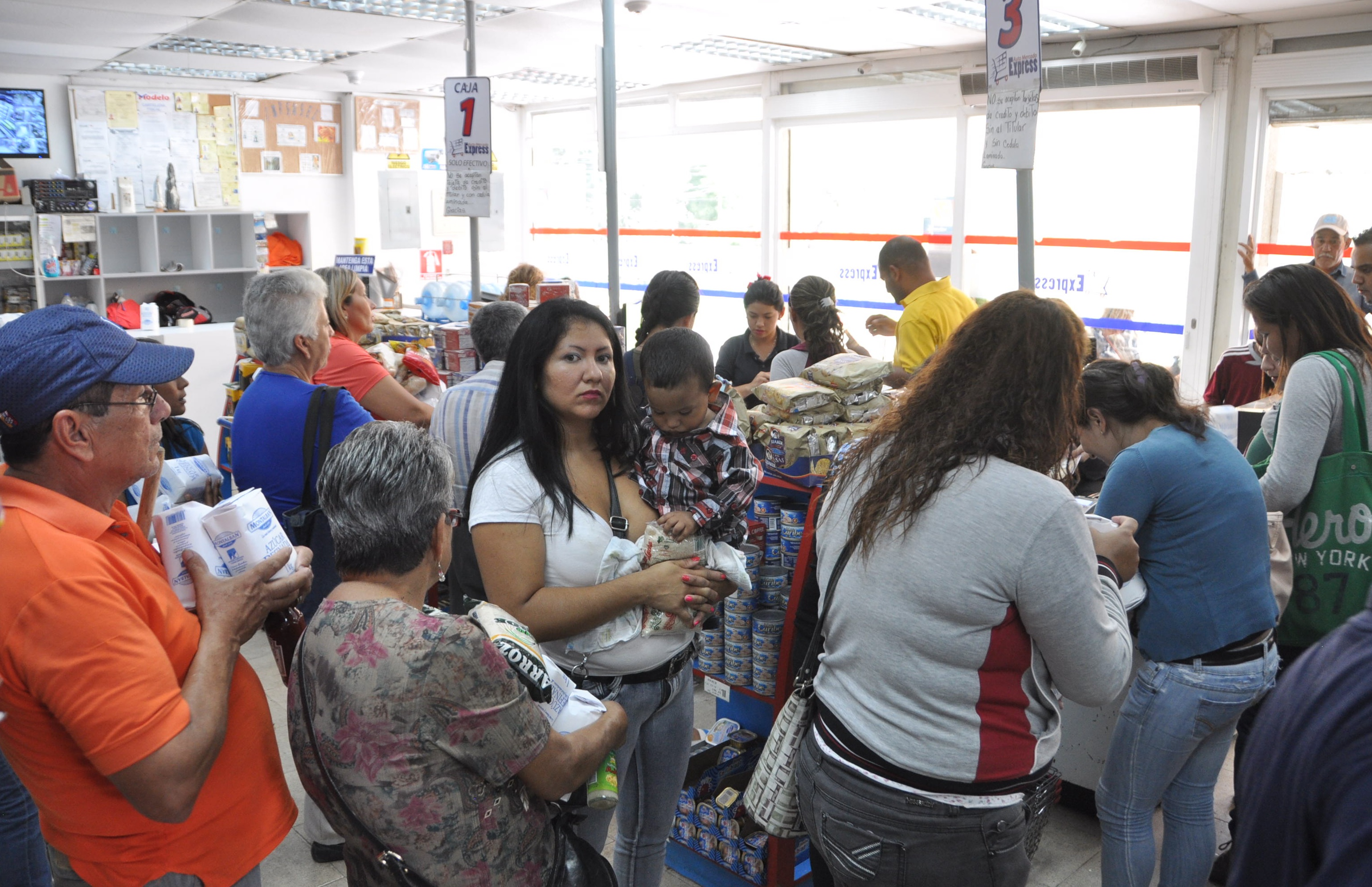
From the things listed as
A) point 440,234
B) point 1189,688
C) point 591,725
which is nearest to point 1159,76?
point 1189,688

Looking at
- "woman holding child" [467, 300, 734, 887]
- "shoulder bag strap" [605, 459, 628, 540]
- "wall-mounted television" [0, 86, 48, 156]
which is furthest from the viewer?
"wall-mounted television" [0, 86, 48, 156]

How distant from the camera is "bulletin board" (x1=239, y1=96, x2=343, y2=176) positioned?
34.0 ft

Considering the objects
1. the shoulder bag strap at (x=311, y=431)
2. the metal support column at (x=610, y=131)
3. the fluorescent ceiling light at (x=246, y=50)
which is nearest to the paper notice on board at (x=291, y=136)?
the fluorescent ceiling light at (x=246, y=50)

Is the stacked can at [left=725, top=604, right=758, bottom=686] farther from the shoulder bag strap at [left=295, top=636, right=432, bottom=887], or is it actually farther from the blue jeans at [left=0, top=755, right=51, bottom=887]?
the blue jeans at [left=0, top=755, right=51, bottom=887]

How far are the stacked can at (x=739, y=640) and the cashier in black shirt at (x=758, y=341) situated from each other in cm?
233

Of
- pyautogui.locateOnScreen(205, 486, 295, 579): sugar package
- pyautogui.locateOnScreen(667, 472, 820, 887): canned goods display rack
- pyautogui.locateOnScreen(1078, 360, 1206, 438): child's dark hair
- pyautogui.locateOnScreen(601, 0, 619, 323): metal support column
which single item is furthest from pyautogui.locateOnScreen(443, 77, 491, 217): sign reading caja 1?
pyautogui.locateOnScreen(205, 486, 295, 579): sugar package

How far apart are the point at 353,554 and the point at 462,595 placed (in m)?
1.02

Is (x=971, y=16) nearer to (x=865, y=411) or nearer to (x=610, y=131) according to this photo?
(x=610, y=131)

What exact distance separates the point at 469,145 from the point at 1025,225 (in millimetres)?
3220

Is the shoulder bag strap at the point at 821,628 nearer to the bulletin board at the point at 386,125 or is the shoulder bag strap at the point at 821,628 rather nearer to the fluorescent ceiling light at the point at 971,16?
the fluorescent ceiling light at the point at 971,16

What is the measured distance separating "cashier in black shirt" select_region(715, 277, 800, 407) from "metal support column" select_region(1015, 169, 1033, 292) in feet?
7.78

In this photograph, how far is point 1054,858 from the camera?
3.01 m

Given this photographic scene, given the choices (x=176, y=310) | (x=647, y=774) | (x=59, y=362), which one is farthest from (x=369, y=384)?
(x=176, y=310)

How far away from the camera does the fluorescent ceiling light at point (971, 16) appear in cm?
607
